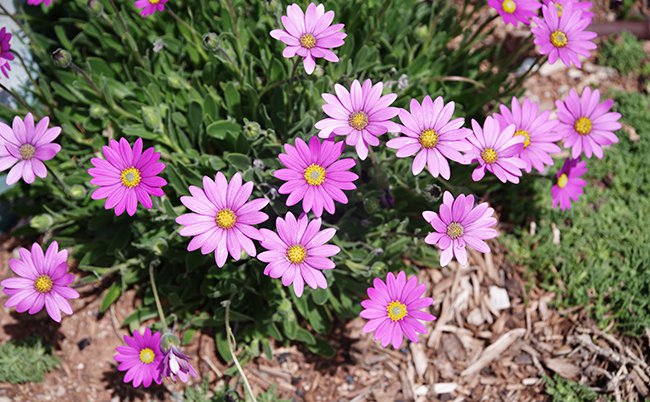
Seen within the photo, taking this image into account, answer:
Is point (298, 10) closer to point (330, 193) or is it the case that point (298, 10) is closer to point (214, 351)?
point (330, 193)

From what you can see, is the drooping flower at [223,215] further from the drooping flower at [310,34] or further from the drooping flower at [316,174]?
the drooping flower at [310,34]

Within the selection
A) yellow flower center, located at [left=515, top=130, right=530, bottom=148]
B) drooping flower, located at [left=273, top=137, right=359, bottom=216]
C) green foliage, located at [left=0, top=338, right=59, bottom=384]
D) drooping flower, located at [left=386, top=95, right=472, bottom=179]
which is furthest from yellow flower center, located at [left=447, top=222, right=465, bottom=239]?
green foliage, located at [left=0, top=338, right=59, bottom=384]

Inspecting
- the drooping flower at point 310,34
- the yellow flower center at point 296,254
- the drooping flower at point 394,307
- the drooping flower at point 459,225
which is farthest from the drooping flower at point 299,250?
the drooping flower at point 310,34

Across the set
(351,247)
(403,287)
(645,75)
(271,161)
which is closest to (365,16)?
(271,161)

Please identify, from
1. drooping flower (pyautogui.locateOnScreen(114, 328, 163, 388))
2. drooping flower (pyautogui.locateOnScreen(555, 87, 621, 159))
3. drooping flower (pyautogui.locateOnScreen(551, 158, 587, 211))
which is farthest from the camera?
drooping flower (pyautogui.locateOnScreen(551, 158, 587, 211))

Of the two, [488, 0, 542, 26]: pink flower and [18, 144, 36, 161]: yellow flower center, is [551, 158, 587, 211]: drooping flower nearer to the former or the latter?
[488, 0, 542, 26]: pink flower

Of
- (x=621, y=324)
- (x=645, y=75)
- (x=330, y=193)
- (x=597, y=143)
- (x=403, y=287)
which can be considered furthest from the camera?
(x=645, y=75)
